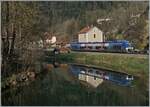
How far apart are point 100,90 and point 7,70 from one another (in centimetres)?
91

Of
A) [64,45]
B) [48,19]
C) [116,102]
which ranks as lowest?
[116,102]

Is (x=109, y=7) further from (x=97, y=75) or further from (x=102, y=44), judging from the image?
(x=97, y=75)

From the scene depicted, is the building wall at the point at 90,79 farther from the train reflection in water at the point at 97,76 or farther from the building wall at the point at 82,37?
the building wall at the point at 82,37

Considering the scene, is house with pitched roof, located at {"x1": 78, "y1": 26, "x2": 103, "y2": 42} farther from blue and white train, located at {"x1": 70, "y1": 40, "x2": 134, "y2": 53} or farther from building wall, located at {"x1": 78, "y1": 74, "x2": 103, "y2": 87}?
building wall, located at {"x1": 78, "y1": 74, "x2": 103, "y2": 87}

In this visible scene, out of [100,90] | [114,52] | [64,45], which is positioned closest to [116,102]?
[100,90]

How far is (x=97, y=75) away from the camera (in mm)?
3965

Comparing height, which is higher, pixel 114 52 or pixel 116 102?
pixel 114 52

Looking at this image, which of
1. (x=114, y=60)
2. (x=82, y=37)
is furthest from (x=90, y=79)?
(x=82, y=37)

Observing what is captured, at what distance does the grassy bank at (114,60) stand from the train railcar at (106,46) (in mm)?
53

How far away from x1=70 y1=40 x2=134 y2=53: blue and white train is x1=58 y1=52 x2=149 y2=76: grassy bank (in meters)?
0.05

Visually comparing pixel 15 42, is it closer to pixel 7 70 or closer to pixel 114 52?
pixel 7 70

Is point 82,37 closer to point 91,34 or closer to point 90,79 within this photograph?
point 91,34

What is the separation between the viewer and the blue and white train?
154 inches

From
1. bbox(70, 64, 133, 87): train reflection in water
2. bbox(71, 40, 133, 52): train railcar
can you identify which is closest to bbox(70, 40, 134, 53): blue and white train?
bbox(71, 40, 133, 52): train railcar
